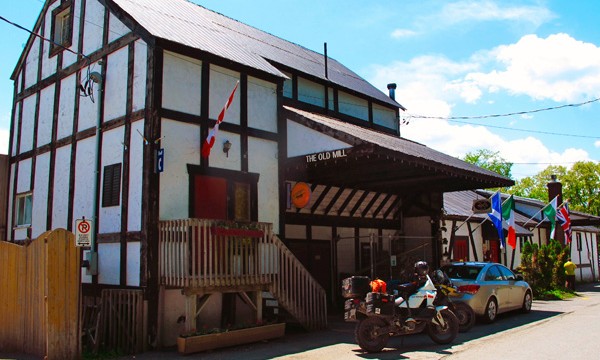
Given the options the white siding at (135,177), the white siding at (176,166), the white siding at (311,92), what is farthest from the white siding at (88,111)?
the white siding at (311,92)

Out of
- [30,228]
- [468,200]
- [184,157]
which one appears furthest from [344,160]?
→ [468,200]

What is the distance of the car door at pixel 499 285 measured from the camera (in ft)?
44.3

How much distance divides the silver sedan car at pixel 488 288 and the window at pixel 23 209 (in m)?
11.6

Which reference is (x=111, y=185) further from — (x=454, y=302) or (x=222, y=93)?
(x=454, y=302)

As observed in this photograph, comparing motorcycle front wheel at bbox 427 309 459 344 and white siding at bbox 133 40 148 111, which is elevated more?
white siding at bbox 133 40 148 111

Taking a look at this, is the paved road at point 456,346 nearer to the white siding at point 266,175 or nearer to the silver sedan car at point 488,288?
the silver sedan car at point 488,288

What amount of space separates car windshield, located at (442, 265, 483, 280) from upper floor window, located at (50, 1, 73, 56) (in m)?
11.7

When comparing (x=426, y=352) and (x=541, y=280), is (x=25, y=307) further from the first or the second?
(x=541, y=280)

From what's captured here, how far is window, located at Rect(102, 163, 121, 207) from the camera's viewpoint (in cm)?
1179

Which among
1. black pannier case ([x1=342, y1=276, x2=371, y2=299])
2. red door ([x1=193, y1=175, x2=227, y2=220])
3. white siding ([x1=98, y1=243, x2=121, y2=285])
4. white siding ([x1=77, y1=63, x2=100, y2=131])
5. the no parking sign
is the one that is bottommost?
black pannier case ([x1=342, y1=276, x2=371, y2=299])

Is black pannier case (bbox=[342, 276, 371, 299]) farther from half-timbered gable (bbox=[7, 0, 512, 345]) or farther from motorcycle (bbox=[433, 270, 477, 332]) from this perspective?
half-timbered gable (bbox=[7, 0, 512, 345])

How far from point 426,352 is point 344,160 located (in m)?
5.14

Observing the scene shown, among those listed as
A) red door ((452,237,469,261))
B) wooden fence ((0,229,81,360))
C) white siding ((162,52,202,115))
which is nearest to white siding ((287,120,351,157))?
white siding ((162,52,202,115))

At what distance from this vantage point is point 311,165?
533 inches
